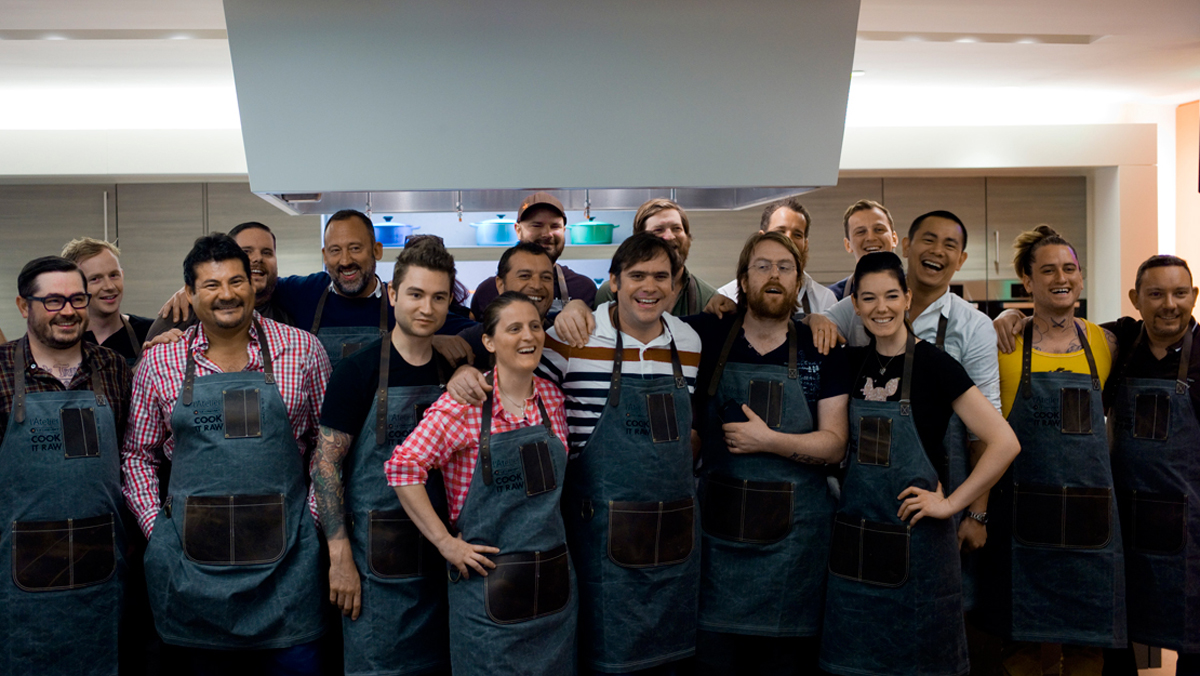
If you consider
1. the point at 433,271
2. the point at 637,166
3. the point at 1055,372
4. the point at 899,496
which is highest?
the point at 637,166

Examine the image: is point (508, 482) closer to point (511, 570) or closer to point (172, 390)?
point (511, 570)

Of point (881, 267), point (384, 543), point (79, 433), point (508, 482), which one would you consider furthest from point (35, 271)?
point (881, 267)

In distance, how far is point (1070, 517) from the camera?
2219 millimetres

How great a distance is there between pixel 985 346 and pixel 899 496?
0.48 meters

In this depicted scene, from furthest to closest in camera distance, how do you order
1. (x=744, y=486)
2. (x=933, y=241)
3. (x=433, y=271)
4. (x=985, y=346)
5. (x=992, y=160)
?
(x=992, y=160), (x=933, y=241), (x=985, y=346), (x=744, y=486), (x=433, y=271)

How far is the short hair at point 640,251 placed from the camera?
1.93 m

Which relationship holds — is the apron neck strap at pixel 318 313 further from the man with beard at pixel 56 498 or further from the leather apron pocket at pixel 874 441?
the leather apron pocket at pixel 874 441

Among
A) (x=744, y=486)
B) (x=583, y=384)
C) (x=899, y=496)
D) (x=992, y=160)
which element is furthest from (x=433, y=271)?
(x=992, y=160)

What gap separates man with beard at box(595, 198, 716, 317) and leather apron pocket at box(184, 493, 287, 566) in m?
1.09

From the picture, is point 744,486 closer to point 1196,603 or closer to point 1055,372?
point 1055,372

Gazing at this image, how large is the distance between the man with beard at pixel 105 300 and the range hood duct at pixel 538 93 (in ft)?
2.31

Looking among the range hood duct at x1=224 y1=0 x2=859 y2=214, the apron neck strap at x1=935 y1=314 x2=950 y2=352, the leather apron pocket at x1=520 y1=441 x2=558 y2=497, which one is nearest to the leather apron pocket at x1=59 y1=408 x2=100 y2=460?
the range hood duct at x1=224 y1=0 x2=859 y2=214

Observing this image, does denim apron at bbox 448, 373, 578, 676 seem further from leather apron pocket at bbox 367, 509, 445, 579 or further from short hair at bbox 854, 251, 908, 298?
short hair at bbox 854, 251, 908, 298

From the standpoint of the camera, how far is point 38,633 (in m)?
1.93
